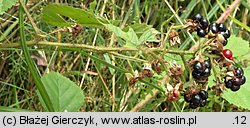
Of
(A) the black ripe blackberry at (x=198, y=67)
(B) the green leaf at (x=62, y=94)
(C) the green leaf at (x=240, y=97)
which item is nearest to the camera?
(A) the black ripe blackberry at (x=198, y=67)

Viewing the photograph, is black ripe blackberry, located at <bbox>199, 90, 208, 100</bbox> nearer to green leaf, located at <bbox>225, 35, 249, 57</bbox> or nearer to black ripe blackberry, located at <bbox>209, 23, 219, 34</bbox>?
black ripe blackberry, located at <bbox>209, 23, 219, 34</bbox>

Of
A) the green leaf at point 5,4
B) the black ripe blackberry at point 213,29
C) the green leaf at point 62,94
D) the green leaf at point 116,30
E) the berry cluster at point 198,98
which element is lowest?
the green leaf at point 62,94

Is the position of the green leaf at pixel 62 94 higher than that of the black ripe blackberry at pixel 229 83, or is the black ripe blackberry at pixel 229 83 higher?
the black ripe blackberry at pixel 229 83

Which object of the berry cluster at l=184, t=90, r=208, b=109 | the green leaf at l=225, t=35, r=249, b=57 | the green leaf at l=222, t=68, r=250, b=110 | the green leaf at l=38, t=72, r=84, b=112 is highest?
the green leaf at l=225, t=35, r=249, b=57

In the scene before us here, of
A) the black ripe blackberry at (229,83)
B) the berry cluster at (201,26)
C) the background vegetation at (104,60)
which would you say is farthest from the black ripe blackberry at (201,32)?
the background vegetation at (104,60)

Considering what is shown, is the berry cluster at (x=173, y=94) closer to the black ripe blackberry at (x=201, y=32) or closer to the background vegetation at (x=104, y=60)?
the black ripe blackberry at (x=201, y=32)

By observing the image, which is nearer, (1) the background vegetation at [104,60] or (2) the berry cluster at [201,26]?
(2) the berry cluster at [201,26]

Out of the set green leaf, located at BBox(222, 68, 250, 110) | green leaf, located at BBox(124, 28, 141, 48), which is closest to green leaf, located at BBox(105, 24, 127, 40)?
green leaf, located at BBox(124, 28, 141, 48)
